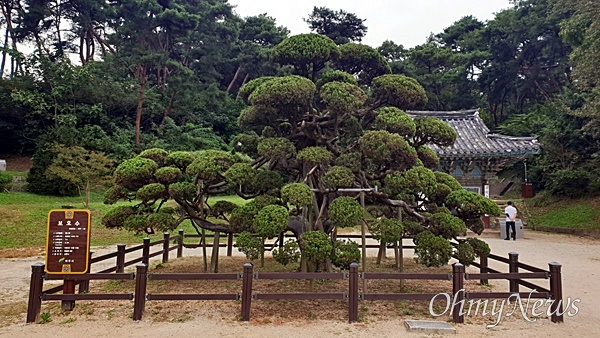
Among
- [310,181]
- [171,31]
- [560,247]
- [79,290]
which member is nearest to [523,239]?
[560,247]

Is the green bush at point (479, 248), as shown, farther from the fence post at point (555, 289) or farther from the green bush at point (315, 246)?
the green bush at point (315, 246)

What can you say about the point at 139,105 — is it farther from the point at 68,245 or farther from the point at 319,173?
the point at 319,173

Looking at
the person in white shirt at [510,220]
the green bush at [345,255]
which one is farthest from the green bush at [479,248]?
the person in white shirt at [510,220]

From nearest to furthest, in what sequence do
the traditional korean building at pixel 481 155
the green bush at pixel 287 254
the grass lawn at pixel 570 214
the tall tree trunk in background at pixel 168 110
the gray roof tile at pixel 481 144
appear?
the green bush at pixel 287 254, the gray roof tile at pixel 481 144, the traditional korean building at pixel 481 155, the grass lawn at pixel 570 214, the tall tree trunk in background at pixel 168 110

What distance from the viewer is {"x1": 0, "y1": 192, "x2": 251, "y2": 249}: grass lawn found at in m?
13.3

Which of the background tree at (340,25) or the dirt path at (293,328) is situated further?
the background tree at (340,25)

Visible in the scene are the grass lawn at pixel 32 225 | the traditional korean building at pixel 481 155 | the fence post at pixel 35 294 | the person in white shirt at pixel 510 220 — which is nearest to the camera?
the fence post at pixel 35 294

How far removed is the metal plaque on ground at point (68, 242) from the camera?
5891 mm

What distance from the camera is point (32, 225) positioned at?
1441 cm

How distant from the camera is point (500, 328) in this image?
536 cm

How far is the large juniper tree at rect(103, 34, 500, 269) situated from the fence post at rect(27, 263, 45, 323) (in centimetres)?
161

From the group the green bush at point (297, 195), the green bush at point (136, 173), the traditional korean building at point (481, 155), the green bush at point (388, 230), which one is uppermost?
the traditional korean building at point (481, 155)

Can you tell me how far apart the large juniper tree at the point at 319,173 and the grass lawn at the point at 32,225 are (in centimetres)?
535

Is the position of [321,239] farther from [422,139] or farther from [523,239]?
[523,239]
